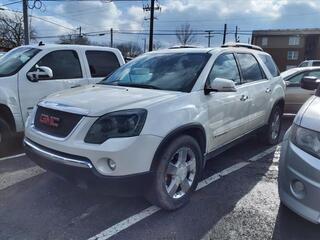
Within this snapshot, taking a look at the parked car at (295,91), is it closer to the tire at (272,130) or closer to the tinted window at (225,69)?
the tire at (272,130)

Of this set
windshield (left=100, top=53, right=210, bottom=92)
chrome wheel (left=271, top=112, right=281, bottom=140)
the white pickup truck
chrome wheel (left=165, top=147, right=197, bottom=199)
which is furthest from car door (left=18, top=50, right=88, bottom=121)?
chrome wheel (left=271, top=112, right=281, bottom=140)

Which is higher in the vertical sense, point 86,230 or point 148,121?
point 148,121

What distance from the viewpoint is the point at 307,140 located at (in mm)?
2811

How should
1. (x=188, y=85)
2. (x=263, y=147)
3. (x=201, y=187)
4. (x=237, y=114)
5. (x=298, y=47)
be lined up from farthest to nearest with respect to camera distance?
(x=298, y=47) → (x=263, y=147) → (x=237, y=114) → (x=201, y=187) → (x=188, y=85)

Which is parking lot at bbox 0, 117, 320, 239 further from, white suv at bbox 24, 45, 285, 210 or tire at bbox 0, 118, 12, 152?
tire at bbox 0, 118, 12, 152

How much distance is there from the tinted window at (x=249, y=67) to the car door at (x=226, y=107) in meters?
0.23

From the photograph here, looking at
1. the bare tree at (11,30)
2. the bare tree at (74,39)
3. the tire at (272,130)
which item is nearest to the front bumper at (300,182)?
the tire at (272,130)

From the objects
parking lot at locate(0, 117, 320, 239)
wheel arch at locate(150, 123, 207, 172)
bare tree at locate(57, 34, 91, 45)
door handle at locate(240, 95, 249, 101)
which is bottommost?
parking lot at locate(0, 117, 320, 239)

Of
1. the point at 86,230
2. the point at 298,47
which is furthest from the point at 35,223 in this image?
the point at 298,47

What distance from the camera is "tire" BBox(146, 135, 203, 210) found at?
3.22 meters

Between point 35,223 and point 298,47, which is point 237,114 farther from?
point 298,47

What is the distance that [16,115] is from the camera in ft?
17.2

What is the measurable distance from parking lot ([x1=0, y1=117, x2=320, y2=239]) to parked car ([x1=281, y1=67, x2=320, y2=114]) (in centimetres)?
423

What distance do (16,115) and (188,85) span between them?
121 inches
